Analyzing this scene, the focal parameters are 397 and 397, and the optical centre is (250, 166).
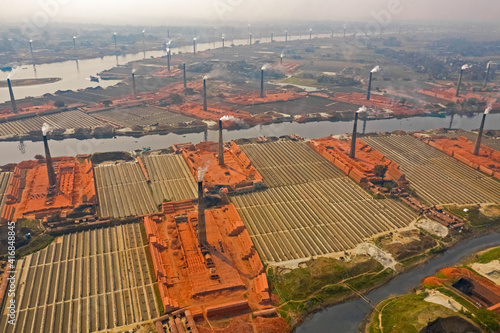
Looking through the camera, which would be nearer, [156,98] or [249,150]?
[249,150]

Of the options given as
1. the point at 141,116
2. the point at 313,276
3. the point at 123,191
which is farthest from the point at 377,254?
the point at 141,116

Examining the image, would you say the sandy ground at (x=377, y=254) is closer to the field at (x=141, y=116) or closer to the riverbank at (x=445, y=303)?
the riverbank at (x=445, y=303)

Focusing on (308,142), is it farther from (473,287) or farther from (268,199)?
(473,287)

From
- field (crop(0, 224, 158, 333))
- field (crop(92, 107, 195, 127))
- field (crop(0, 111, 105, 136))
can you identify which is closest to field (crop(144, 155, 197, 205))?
field (crop(0, 224, 158, 333))

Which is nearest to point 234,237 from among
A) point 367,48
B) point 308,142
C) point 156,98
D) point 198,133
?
point 308,142

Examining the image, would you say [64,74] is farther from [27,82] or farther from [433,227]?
[433,227]

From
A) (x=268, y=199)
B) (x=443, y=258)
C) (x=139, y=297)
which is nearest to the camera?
(x=139, y=297)
